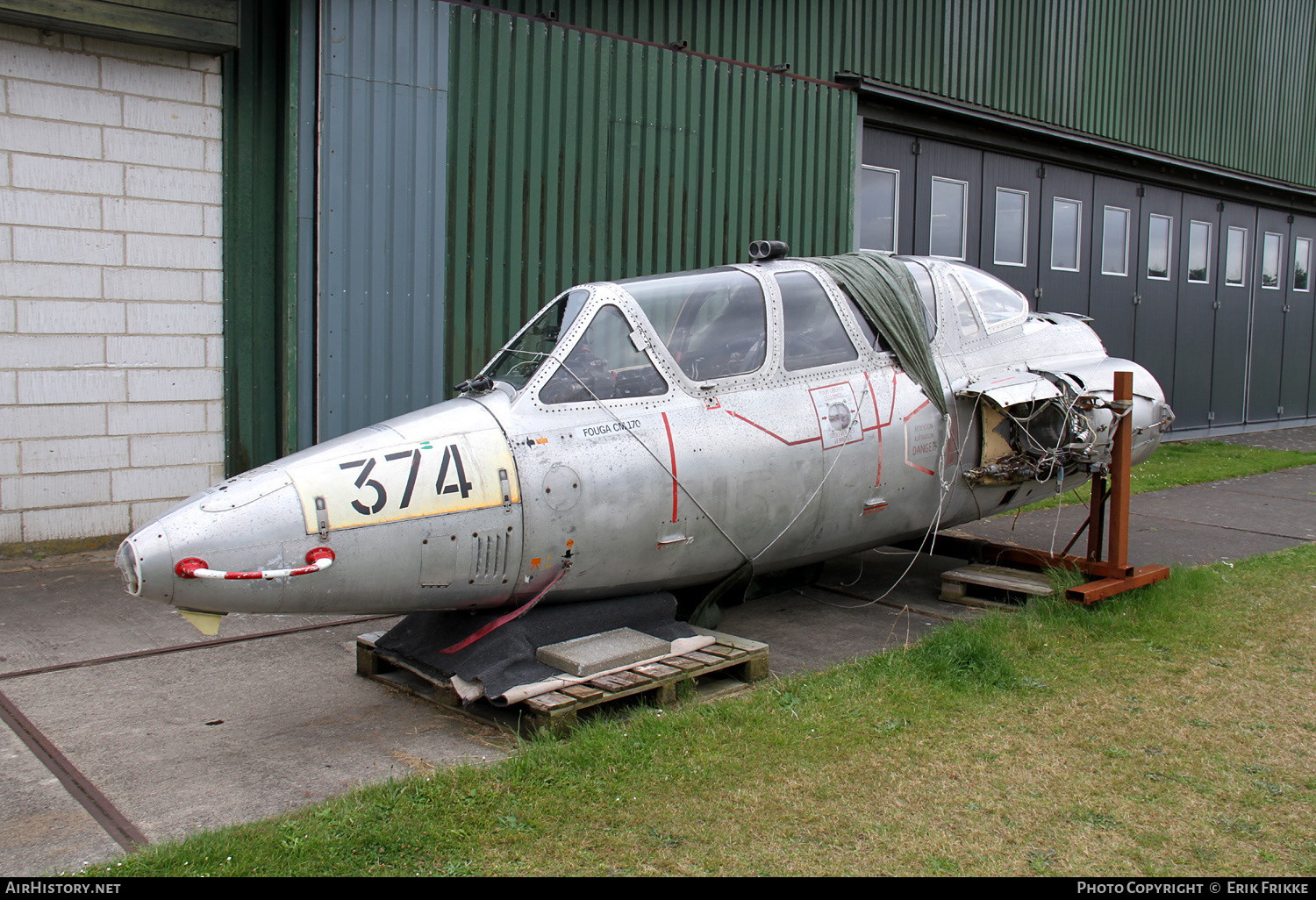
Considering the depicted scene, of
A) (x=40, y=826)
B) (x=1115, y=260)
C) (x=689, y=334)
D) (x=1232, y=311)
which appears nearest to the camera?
(x=40, y=826)

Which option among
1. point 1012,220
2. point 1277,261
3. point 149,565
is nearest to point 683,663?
point 149,565

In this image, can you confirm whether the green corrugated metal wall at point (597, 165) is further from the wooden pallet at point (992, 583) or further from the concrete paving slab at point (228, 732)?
the wooden pallet at point (992, 583)

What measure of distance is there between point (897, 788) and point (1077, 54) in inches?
617

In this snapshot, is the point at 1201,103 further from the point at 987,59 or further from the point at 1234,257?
the point at 987,59

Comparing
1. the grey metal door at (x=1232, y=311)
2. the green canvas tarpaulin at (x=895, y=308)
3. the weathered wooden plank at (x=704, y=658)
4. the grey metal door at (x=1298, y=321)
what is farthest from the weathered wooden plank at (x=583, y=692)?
the grey metal door at (x=1298, y=321)

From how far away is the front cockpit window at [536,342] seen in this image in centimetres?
573

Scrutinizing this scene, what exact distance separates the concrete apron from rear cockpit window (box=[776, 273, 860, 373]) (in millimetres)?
1905

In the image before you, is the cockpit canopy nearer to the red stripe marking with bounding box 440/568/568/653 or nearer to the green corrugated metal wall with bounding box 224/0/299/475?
the red stripe marking with bounding box 440/568/568/653

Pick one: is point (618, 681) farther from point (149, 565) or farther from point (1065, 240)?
point (1065, 240)

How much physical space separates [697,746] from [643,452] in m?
1.67

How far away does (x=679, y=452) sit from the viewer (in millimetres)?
5754

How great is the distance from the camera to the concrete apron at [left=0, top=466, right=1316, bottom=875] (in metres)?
4.28

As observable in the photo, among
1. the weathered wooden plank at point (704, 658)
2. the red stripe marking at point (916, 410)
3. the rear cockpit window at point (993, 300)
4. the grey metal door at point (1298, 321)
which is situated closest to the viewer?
the weathered wooden plank at point (704, 658)

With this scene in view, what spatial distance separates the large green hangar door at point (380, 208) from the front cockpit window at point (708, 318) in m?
4.14
